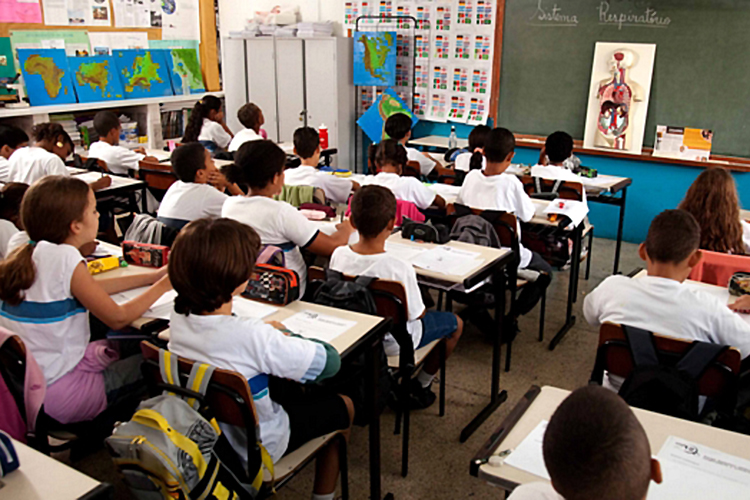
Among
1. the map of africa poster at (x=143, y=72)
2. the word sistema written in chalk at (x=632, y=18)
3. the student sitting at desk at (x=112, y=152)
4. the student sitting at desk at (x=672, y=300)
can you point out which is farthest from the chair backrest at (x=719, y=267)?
the map of africa poster at (x=143, y=72)

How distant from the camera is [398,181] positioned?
3.62 metres

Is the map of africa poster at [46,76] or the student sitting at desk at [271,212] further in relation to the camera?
the map of africa poster at [46,76]

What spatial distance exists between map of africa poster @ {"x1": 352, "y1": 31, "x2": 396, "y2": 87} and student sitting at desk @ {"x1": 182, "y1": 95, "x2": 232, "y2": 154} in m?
1.70

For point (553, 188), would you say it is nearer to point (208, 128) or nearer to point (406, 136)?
point (406, 136)

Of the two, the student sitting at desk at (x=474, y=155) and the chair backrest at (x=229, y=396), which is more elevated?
the student sitting at desk at (x=474, y=155)

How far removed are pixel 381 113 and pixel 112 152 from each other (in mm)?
2923

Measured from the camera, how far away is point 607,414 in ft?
3.26

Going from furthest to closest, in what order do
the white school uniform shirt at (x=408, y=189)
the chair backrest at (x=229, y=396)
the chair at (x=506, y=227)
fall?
the white school uniform shirt at (x=408, y=189)
the chair at (x=506, y=227)
the chair backrest at (x=229, y=396)

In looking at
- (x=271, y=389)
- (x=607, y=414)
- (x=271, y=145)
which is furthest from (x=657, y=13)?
(x=607, y=414)

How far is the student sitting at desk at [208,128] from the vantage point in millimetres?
5801

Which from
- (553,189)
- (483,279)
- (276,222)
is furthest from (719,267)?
(276,222)

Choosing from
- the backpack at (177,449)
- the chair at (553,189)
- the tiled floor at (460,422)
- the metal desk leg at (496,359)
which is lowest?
the tiled floor at (460,422)

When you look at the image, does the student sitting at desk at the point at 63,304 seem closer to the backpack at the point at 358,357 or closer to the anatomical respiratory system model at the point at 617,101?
the backpack at the point at 358,357

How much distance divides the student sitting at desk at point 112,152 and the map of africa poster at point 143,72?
1.90m
